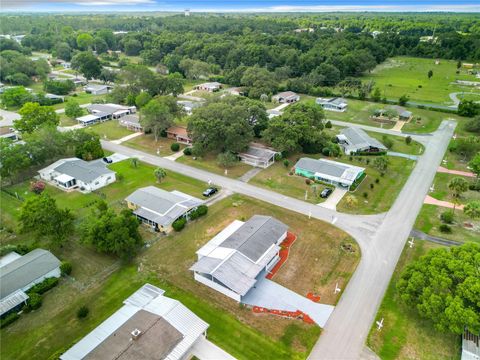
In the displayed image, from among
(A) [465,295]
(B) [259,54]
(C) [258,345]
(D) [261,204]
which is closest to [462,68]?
(B) [259,54]

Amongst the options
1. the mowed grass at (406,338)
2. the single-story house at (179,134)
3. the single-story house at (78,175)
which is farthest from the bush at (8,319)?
the single-story house at (179,134)

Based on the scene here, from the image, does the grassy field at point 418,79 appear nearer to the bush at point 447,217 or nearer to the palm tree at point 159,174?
the bush at point 447,217

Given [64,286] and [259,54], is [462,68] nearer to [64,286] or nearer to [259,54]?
[259,54]

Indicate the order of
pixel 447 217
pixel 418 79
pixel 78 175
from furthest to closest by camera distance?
pixel 418 79 < pixel 78 175 < pixel 447 217

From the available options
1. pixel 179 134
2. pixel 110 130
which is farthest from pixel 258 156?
pixel 110 130

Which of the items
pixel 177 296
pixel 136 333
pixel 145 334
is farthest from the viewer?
pixel 177 296

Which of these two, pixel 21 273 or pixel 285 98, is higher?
pixel 21 273

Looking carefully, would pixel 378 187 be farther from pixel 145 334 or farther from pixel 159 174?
pixel 145 334

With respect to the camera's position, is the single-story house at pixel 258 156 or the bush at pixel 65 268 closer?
the bush at pixel 65 268
